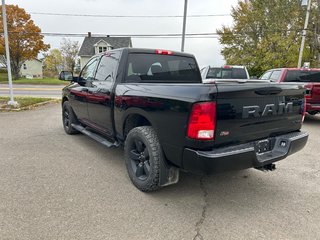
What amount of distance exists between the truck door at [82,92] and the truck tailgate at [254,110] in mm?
2988

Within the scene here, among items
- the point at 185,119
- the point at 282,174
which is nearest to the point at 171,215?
the point at 185,119

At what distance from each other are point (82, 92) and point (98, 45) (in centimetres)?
3810

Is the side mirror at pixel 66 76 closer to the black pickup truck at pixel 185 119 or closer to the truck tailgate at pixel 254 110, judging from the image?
the black pickup truck at pixel 185 119

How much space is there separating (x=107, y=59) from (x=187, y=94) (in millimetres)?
2319

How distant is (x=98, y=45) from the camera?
39844 mm

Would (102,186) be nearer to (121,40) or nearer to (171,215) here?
(171,215)

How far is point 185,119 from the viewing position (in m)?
2.44

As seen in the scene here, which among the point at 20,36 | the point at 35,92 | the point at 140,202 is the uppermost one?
the point at 20,36

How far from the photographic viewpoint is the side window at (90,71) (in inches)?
184

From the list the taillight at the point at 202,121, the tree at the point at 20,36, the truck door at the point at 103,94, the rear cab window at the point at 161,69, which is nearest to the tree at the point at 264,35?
the rear cab window at the point at 161,69

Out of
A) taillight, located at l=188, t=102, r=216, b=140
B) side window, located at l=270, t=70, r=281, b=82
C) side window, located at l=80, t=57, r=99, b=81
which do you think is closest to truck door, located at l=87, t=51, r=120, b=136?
side window, located at l=80, t=57, r=99, b=81

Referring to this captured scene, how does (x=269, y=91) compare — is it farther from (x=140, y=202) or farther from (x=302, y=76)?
(x=302, y=76)

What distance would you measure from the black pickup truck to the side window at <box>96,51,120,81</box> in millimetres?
21

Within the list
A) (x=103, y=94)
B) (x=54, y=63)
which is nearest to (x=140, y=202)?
(x=103, y=94)
